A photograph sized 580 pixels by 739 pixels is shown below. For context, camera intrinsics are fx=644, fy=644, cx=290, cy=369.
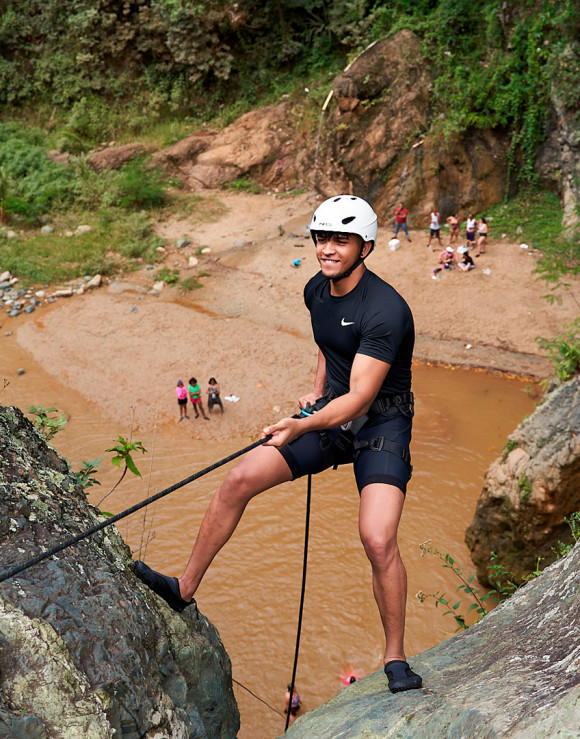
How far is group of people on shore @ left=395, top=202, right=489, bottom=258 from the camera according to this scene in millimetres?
17422

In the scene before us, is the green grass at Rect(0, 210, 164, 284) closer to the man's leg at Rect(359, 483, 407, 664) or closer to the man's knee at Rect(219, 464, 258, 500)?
the man's knee at Rect(219, 464, 258, 500)

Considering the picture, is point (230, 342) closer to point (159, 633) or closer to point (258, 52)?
point (159, 633)

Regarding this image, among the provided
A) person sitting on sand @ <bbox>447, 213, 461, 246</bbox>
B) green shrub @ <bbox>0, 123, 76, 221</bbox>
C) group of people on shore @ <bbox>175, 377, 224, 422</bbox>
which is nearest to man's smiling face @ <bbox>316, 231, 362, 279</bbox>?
group of people on shore @ <bbox>175, 377, 224, 422</bbox>

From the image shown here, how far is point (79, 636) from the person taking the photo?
106 inches

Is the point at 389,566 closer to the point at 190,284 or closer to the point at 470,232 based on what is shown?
the point at 190,284

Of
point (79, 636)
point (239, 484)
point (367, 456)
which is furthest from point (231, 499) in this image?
point (79, 636)

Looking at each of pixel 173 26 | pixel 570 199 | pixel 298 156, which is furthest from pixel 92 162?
pixel 570 199

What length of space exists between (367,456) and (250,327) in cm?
1254

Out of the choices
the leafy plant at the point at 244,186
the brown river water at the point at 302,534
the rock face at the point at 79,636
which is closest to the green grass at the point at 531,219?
the brown river water at the point at 302,534

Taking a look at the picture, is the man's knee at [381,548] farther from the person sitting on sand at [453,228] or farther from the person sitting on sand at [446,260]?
the person sitting on sand at [453,228]

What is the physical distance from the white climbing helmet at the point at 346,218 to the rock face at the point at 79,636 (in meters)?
2.03

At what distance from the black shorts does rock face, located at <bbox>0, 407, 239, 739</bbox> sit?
43.2 inches

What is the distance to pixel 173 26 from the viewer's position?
75.6ft

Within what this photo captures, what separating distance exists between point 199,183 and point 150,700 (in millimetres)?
21339
